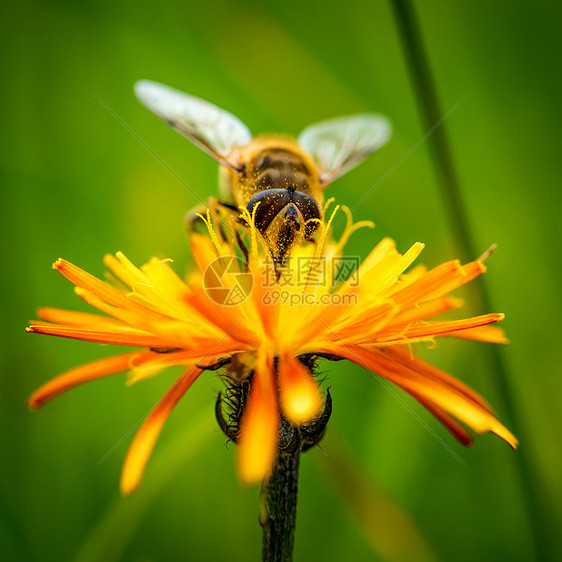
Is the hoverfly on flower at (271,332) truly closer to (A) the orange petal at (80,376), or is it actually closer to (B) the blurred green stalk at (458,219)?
(A) the orange petal at (80,376)

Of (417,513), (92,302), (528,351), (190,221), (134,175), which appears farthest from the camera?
(134,175)

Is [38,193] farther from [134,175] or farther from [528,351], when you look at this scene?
[528,351]

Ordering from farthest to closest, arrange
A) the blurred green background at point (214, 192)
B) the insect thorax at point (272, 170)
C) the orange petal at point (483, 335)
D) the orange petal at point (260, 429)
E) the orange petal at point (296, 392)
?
the blurred green background at point (214, 192) → the insect thorax at point (272, 170) → the orange petal at point (483, 335) → the orange petal at point (296, 392) → the orange petal at point (260, 429)

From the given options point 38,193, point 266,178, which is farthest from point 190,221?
point 38,193

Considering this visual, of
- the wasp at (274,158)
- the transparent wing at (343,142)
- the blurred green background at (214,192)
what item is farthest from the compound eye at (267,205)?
the transparent wing at (343,142)

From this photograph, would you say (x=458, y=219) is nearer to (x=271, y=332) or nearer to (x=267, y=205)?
(x=267, y=205)

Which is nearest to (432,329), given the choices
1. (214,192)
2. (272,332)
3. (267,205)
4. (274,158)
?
(272,332)

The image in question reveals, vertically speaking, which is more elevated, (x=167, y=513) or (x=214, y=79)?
(x=214, y=79)
